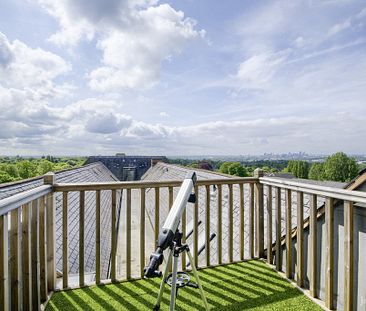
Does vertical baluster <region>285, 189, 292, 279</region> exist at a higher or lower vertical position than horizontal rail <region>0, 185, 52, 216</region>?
lower

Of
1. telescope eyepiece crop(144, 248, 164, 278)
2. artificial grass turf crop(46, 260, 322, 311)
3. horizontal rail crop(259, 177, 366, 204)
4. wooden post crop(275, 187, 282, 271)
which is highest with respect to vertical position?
horizontal rail crop(259, 177, 366, 204)

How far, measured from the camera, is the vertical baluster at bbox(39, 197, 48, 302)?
2.46m

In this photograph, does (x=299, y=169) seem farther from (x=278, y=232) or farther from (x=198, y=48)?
(x=278, y=232)

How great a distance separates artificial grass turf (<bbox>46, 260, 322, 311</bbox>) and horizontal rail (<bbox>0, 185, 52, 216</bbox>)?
1.15 meters

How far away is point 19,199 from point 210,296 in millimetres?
2065

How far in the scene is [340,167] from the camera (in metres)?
43.5

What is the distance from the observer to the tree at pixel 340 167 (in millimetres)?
42281

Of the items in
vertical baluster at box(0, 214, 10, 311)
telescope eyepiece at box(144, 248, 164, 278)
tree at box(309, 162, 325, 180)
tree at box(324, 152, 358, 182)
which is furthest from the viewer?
tree at box(309, 162, 325, 180)

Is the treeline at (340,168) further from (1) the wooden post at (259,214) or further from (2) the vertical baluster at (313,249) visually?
(2) the vertical baluster at (313,249)

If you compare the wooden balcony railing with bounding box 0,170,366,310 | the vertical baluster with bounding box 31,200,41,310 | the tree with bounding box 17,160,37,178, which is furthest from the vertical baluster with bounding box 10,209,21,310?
the tree with bounding box 17,160,37,178

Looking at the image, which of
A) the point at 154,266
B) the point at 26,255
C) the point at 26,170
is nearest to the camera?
the point at 154,266

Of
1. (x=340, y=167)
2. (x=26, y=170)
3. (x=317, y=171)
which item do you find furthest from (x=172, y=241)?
(x=317, y=171)

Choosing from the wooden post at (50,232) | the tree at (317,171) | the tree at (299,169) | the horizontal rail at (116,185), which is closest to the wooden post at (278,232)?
the horizontal rail at (116,185)

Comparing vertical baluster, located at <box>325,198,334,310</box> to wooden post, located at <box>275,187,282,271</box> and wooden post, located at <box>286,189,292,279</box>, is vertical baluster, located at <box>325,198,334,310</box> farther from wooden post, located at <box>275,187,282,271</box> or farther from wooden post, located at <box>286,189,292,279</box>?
wooden post, located at <box>275,187,282,271</box>
